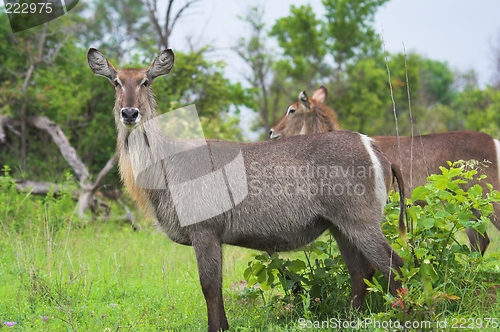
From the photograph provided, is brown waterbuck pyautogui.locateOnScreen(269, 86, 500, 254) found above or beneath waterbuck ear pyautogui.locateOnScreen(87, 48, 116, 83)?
beneath

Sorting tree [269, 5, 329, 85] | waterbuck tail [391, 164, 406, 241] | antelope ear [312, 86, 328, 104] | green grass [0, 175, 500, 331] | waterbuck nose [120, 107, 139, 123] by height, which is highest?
tree [269, 5, 329, 85]

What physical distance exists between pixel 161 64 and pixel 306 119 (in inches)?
125

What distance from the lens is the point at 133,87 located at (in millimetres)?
4566

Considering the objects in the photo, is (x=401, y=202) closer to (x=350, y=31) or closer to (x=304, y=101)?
(x=304, y=101)

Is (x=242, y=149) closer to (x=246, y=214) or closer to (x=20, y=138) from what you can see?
(x=246, y=214)

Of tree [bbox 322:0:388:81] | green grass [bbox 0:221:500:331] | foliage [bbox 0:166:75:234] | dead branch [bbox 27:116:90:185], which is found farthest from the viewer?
tree [bbox 322:0:388:81]

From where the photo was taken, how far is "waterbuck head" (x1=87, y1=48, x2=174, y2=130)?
4.41 metres

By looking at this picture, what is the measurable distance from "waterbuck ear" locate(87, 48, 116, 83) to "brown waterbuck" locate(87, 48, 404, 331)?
0.34 feet

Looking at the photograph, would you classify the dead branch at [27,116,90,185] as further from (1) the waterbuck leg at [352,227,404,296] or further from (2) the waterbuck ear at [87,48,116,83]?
(1) the waterbuck leg at [352,227,404,296]

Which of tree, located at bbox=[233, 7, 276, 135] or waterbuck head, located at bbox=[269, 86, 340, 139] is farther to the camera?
tree, located at bbox=[233, 7, 276, 135]

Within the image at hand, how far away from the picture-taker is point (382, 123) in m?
26.3

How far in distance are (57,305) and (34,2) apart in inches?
294

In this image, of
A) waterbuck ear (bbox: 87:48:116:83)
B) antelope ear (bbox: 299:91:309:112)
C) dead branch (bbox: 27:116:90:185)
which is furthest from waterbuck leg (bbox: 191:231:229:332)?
dead branch (bbox: 27:116:90:185)

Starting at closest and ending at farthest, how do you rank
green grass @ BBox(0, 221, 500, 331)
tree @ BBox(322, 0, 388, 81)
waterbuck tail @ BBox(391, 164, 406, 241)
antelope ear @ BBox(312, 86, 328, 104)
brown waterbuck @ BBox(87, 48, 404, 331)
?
1. waterbuck tail @ BBox(391, 164, 406, 241)
2. brown waterbuck @ BBox(87, 48, 404, 331)
3. green grass @ BBox(0, 221, 500, 331)
4. antelope ear @ BBox(312, 86, 328, 104)
5. tree @ BBox(322, 0, 388, 81)
